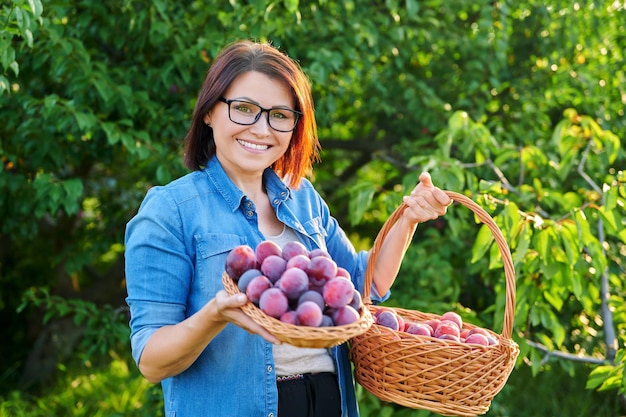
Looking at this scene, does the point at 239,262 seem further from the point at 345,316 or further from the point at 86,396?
the point at 86,396

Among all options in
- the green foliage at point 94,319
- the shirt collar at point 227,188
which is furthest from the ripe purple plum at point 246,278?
the green foliage at point 94,319

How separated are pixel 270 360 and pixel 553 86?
9.32 ft

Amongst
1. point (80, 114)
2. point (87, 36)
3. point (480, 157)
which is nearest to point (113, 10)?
point (87, 36)

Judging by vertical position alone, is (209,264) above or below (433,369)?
above

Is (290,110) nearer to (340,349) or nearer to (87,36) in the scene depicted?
(340,349)

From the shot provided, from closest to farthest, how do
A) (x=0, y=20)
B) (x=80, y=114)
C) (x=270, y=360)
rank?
(x=270, y=360)
(x=0, y=20)
(x=80, y=114)

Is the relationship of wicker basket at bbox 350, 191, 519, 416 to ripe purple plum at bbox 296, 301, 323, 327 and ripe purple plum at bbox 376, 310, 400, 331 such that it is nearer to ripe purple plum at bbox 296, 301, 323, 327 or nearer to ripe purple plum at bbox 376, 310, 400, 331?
ripe purple plum at bbox 376, 310, 400, 331

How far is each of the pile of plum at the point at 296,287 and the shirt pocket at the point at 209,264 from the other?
162 millimetres

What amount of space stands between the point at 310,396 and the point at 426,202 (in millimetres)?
594

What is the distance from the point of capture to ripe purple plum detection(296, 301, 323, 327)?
1463mm

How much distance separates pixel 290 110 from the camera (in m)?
1.88

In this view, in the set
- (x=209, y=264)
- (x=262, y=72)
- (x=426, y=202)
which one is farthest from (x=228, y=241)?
(x=426, y=202)

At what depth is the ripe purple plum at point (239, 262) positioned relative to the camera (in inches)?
62.3

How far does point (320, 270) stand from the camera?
1.56 meters
